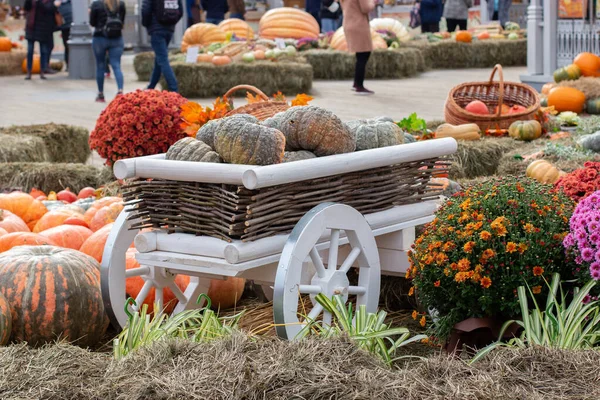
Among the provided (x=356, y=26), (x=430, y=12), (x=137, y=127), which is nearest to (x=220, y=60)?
(x=356, y=26)

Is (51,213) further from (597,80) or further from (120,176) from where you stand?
(597,80)

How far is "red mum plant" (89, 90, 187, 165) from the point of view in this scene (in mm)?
6195

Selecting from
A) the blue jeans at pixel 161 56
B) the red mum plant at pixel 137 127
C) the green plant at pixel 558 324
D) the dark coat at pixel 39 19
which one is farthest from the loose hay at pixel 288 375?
the dark coat at pixel 39 19

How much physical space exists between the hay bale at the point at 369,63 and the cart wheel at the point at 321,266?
13.6 meters

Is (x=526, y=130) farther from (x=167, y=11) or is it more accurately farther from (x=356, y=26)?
(x=167, y=11)

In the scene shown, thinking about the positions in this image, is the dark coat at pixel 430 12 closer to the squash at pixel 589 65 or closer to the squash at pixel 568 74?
the squash at pixel 589 65

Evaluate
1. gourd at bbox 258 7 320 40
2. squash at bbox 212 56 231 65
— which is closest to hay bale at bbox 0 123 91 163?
squash at bbox 212 56 231 65

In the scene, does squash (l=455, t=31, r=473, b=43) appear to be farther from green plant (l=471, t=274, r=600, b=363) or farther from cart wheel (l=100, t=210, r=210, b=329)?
green plant (l=471, t=274, r=600, b=363)

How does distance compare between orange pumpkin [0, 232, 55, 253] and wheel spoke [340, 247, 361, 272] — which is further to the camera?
orange pumpkin [0, 232, 55, 253]

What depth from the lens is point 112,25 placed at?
13.4 m

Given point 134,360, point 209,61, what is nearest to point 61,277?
point 134,360

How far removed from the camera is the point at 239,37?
18.7 meters

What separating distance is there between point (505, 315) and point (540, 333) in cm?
34

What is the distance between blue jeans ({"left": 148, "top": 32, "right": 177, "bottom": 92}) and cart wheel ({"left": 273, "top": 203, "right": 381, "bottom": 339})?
926 centimetres
